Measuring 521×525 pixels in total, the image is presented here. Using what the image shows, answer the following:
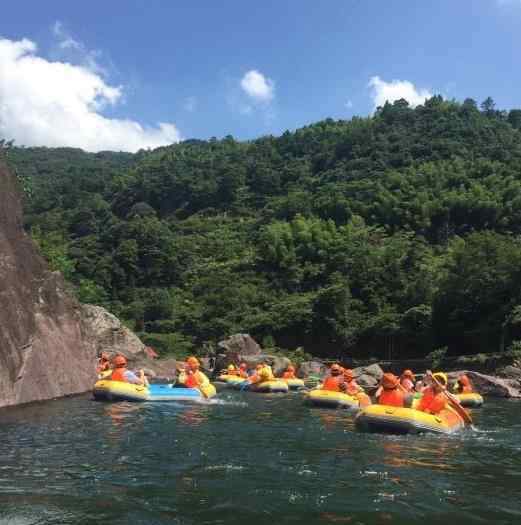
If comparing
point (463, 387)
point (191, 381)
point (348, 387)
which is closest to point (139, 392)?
point (191, 381)

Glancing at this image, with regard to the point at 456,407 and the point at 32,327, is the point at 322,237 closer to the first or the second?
the point at 32,327

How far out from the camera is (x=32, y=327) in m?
15.6

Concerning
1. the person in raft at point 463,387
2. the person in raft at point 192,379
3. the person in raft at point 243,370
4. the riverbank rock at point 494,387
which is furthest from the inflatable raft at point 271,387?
the riverbank rock at point 494,387

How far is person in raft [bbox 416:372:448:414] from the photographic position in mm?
13352

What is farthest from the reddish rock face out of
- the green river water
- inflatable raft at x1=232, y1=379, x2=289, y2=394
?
inflatable raft at x1=232, y1=379, x2=289, y2=394

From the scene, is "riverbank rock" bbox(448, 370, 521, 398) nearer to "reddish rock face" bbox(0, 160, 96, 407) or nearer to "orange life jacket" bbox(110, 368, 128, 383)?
"orange life jacket" bbox(110, 368, 128, 383)

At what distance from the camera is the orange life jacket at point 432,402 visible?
13.3 meters

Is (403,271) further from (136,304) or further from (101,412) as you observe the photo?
(101,412)

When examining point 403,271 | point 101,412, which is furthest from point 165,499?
point 403,271

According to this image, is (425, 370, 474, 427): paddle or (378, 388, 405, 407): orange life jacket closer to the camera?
(378, 388, 405, 407): orange life jacket

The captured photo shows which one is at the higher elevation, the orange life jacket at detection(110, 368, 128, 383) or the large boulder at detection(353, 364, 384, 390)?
the orange life jacket at detection(110, 368, 128, 383)

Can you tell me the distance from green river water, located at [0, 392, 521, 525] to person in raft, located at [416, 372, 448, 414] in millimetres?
807

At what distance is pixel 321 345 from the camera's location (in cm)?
4241

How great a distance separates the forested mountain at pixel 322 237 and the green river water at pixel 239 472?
21.4 m
